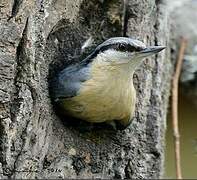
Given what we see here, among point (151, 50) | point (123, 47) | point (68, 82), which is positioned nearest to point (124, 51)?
point (123, 47)

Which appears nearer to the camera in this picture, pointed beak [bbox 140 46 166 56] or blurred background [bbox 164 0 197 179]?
pointed beak [bbox 140 46 166 56]

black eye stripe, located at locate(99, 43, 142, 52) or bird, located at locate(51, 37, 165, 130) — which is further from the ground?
black eye stripe, located at locate(99, 43, 142, 52)

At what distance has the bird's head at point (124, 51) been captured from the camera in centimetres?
268

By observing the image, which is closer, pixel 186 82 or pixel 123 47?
pixel 123 47

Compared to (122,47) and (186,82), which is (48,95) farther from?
(186,82)

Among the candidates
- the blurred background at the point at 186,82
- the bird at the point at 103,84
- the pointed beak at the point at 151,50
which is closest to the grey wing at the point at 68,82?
the bird at the point at 103,84

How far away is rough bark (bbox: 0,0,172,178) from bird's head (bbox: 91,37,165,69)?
21cm

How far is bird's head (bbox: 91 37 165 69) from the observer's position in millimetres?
2683

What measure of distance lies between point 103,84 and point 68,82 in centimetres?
15

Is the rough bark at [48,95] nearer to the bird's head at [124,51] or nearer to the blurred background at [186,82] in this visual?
the bird's head at [124,51]

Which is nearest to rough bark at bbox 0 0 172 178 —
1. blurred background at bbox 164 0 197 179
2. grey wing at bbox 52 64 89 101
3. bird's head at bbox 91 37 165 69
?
grey wing at bbox 52 64 89 101

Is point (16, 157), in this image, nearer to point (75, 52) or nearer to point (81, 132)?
point (81, 132)

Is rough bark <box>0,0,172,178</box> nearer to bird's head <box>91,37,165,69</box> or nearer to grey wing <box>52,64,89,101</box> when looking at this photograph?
grey wing <box>52,64,89,101</box>

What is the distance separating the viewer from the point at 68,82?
109 inches
